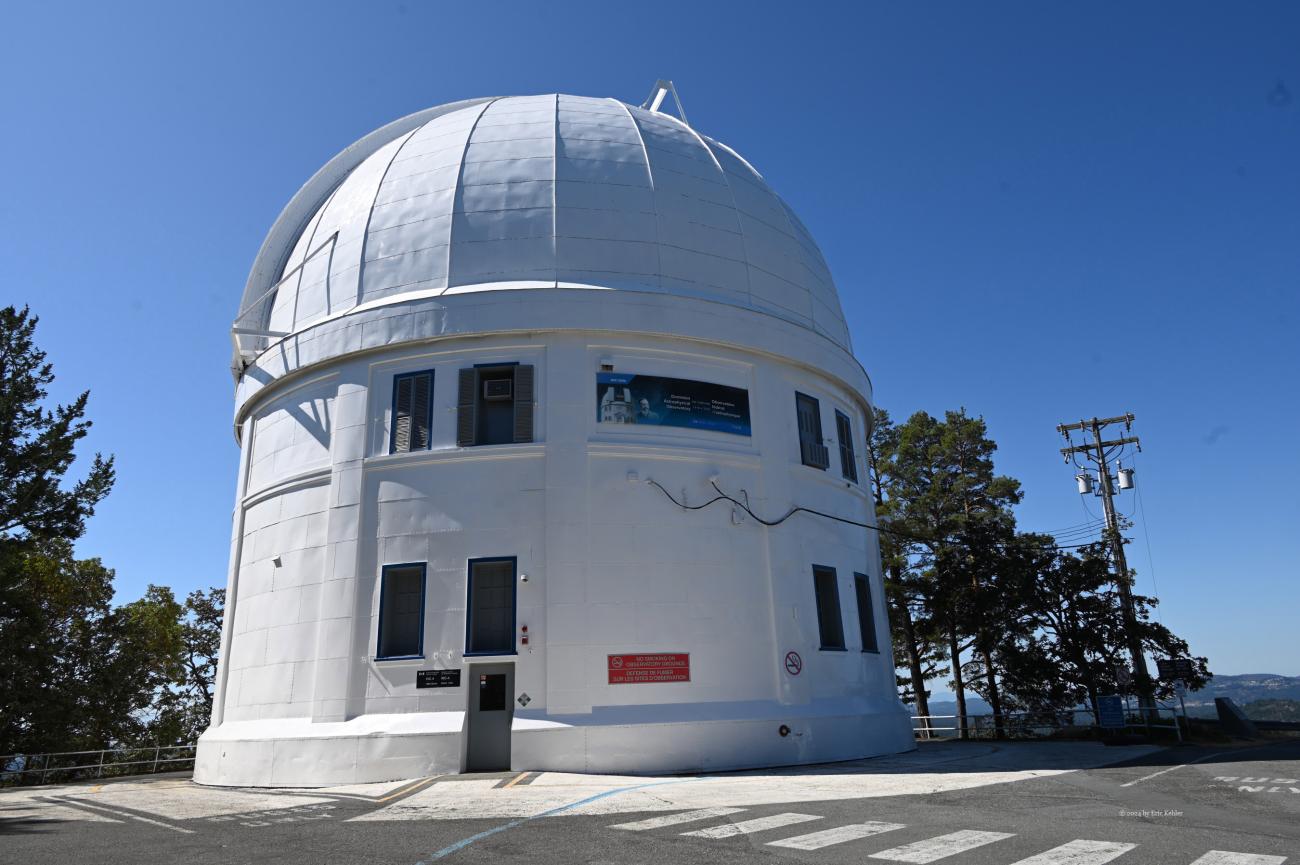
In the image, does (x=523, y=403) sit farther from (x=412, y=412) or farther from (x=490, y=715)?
(x=490, y=715)

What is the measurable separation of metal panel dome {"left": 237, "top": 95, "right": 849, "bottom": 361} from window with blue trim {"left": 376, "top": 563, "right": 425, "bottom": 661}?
19.4 feet

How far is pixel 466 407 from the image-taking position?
18109 mm

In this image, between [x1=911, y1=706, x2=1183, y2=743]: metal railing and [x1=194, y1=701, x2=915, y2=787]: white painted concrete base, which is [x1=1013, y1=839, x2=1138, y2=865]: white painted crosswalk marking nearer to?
[x1=194, y1=701, x2=915, y2=787]: white painted concrete base

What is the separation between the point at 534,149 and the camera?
20609 mm

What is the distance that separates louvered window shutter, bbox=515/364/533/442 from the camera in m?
17.8

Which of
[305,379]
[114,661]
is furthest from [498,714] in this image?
[114,661]

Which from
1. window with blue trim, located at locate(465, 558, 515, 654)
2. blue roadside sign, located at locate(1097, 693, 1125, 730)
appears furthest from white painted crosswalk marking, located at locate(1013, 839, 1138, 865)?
blue roadside sign, located at locate(1097, 693, 1125, 730)

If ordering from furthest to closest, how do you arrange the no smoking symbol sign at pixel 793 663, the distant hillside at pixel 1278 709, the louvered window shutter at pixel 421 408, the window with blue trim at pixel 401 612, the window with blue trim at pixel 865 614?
the distant hillside at pixel 1278 709 → the window with blue trim at pixel 865 614 → the louvered window shutter at pixel 421 408 → the no smoking symbol sign at pixel 793 663 → the window with blue trim at pixel 401 612

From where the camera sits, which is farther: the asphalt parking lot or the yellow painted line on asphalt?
the yellow painted line on asphalt

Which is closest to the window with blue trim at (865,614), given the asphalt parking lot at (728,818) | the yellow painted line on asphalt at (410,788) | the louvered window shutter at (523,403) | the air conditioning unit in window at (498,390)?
the asphalt parking lot at (728,818)

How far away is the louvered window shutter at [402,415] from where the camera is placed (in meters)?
18.2

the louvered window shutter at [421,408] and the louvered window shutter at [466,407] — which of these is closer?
the louvered window shutter at [466,407]

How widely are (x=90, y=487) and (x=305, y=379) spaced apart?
12.3 m

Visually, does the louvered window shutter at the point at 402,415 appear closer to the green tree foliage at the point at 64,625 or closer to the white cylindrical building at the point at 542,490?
the white cylindrical building at the point at 542,490
